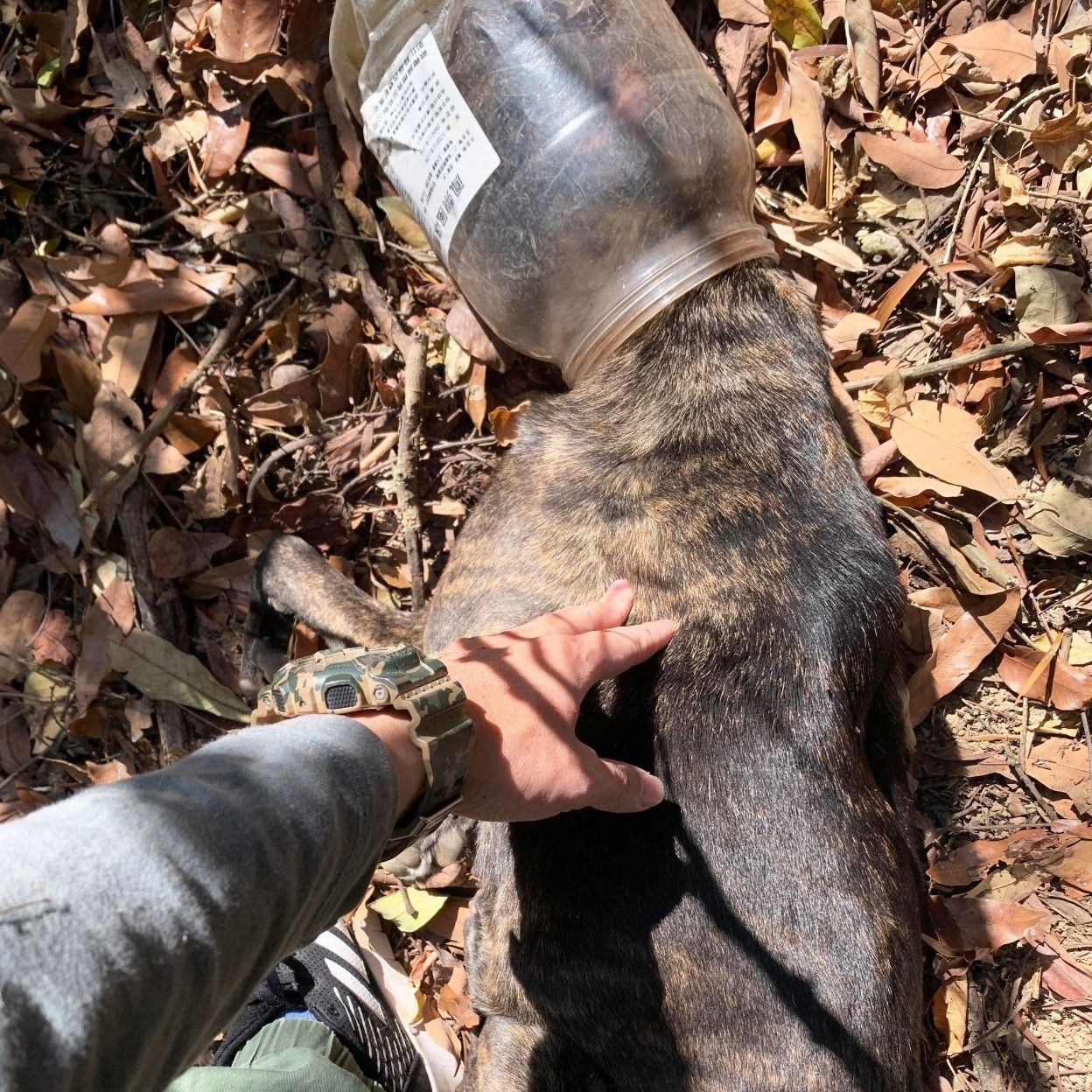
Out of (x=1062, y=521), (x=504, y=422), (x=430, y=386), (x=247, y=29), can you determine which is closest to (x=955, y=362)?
(x=1062, y=521)

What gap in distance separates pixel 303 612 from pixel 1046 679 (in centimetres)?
257

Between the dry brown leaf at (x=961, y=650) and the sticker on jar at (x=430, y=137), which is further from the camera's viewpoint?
the dry brown leaf at (x=961, y=650)

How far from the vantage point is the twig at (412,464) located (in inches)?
133

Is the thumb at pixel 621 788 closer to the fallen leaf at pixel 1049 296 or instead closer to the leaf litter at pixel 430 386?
the leaf litter at pixel 430 386

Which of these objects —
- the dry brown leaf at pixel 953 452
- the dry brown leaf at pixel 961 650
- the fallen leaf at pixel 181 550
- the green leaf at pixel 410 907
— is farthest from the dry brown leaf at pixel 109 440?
the dry brown leaf at pixel 961 650

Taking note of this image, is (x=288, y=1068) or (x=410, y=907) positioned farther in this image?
(x=410, y=907)

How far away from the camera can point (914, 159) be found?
10.9ft

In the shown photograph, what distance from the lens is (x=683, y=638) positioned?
2539 mm

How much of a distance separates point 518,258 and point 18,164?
6.86 feet

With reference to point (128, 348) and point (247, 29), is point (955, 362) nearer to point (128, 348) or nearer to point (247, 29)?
point (247, 29)

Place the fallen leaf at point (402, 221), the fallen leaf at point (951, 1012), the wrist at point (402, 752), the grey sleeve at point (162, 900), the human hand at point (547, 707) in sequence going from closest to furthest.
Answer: the grey sleeve at point (162, 900), the wrist at point (402, 752), the human hand at point (547, 707), the fallen leaf at point (951, 1012), the fallen leaf at point (402, 221)

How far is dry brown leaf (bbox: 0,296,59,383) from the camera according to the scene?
3508mm

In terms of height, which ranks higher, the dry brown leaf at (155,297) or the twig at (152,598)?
the dry brown leaf at (155,297)

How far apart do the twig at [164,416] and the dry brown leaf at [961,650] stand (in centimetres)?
278
